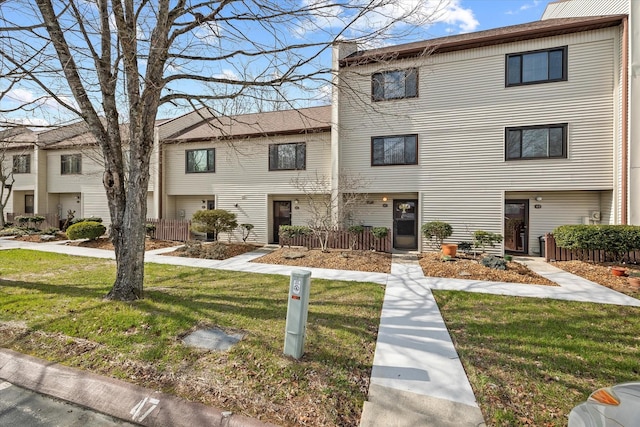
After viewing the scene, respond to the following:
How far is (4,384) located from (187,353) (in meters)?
1.90

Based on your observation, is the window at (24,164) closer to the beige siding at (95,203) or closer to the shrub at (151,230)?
the beige siding at (95,203)

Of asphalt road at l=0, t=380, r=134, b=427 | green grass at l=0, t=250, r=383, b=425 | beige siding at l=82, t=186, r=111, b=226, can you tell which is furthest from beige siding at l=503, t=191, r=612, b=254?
beige siding at l=82, t=186, r=111, b=226

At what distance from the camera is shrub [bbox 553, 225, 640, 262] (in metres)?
8.23

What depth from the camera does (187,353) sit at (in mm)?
3559

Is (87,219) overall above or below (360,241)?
above

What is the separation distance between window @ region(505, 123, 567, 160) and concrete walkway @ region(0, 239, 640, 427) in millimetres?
4319

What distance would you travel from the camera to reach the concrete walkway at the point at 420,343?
2627 millimetres

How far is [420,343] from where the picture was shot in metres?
3.98

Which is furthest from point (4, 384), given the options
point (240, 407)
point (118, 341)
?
point (240, 407)

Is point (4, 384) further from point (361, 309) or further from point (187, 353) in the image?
point (361, 309)

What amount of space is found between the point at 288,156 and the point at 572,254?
11.7 meters

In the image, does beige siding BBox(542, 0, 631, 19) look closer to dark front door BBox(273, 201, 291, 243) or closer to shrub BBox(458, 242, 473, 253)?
shrub BBox(458, 242, 473, 253)

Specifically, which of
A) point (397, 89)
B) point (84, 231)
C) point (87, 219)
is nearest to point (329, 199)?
point (397, 89)

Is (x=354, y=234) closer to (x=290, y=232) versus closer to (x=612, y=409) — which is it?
(x=290, y=232)
